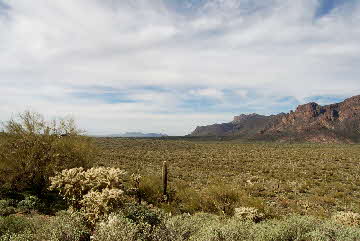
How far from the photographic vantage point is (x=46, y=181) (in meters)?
14.5

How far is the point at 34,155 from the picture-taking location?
14.4 meters

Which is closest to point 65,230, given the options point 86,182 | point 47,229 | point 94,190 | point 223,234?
point 47,229

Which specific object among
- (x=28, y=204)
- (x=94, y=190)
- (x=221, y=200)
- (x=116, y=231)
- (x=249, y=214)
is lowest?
(x=249, y=214)

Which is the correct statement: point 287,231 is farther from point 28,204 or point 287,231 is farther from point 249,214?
point 28,204

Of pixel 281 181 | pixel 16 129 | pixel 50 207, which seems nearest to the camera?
pixel 50 207

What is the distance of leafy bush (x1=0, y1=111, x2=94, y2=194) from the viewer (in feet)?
46.6

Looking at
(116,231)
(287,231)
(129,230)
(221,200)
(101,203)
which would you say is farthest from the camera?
(221,200)

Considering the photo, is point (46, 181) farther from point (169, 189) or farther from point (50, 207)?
point (169, 189)

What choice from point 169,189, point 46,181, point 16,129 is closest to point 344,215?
point 169,189

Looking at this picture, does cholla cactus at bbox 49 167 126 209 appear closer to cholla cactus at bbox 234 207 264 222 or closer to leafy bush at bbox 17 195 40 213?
leafy bush at bbox 17 195 40 213

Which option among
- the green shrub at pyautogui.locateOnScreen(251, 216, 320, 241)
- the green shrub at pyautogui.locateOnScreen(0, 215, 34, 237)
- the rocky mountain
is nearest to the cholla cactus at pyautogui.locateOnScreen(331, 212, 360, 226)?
the green shrub at pyautogui.locateOnScreen(251, 216, 320, 241)

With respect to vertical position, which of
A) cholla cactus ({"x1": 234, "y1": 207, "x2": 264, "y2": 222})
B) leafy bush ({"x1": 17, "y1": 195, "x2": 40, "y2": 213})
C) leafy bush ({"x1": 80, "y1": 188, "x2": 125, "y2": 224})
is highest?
leafy bush ({"x1": 80, "y1": 188, "x2": 125, "y2": 224})

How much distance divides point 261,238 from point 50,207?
988 centimetres

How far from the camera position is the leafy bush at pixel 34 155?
1421cm
